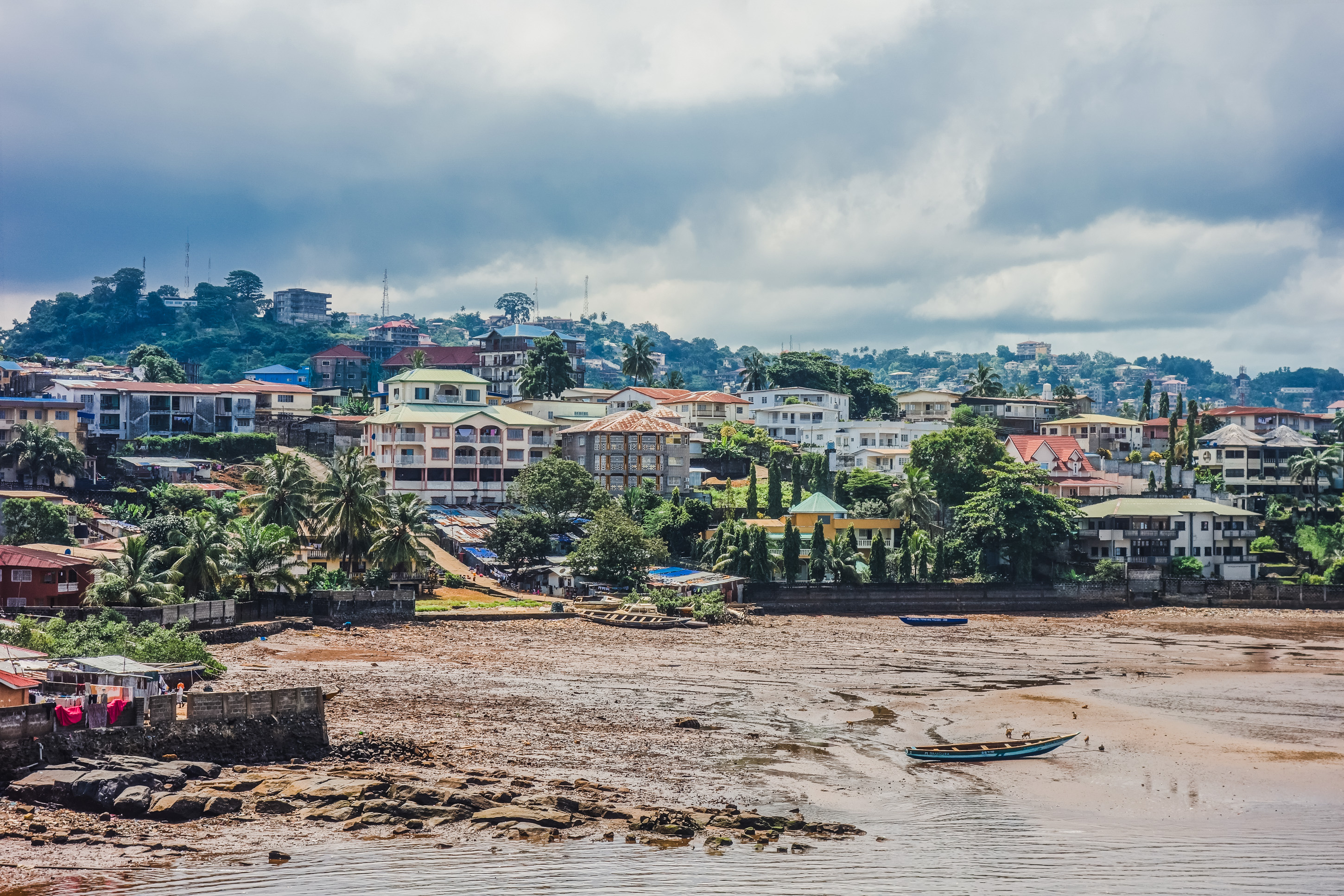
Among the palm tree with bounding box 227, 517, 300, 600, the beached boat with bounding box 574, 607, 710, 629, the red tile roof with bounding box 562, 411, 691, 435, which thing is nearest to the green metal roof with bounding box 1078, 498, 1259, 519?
the red tile roof with bounding box 562, 411, 691, 435

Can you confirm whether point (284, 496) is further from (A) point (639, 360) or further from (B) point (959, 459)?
(A) point (639, 360)

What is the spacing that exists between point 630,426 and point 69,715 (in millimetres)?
80864

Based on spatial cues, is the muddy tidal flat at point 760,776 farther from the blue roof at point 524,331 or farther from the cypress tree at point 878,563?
the blue roof at point 524,331

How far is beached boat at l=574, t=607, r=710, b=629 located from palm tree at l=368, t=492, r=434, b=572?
955 centimetres

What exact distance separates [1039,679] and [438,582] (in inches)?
1463

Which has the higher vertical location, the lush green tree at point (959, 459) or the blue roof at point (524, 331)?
the blue roof at point (524, 331)

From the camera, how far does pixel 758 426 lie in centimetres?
13862

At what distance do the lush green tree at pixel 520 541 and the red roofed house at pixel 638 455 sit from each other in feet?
80.0

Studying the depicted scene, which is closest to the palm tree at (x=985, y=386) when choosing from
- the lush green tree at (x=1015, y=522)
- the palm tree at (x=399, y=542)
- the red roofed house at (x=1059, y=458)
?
the red roofed house at (x=1059, y=458)

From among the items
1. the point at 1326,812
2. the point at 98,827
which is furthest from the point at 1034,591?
the point at 98,827

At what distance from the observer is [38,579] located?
60000 millimetres

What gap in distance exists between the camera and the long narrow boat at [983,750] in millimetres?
41406

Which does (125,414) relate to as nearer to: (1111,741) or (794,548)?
(794,548)

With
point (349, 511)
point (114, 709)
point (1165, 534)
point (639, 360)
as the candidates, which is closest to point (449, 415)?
point (349, 511)
